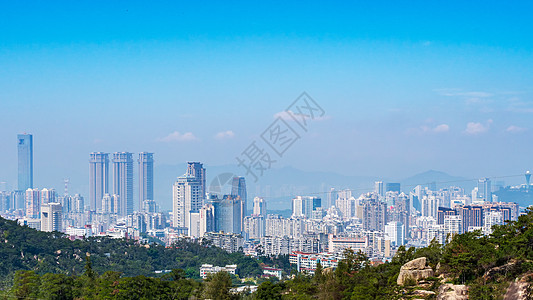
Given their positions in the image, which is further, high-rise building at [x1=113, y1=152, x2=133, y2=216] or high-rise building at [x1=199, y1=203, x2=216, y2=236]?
high-rise building at [x1=113, y1=152, x2=133, y2=216]

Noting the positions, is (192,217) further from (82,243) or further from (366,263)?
(366,263)

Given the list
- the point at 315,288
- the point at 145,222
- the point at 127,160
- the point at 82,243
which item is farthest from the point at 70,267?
the point at 127,160

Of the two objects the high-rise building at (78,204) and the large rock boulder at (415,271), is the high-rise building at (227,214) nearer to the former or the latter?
the high-rise building at (78,204)

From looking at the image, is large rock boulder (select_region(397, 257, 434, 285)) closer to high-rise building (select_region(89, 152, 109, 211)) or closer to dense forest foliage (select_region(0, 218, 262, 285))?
dense forest foliage (select_region(0, 218, 262, 285))

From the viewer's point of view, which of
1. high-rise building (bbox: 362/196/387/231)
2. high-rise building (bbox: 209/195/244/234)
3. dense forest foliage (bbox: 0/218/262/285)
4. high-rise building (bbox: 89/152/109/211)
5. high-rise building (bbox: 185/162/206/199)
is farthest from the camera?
high-rise building (bbox: 89/152/109/211)

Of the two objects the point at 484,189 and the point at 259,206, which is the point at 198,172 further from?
the point at 484,189

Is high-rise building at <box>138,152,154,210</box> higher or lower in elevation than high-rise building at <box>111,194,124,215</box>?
higher

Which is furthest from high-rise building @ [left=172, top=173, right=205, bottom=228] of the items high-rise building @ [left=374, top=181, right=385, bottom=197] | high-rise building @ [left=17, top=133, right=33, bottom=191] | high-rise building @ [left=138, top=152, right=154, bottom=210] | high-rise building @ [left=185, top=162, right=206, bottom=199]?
high-rise building @ [left=17, top=133, right=33, bottom=191]

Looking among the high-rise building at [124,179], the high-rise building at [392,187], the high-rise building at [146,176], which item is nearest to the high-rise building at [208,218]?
the high-rise building at [392,187]
